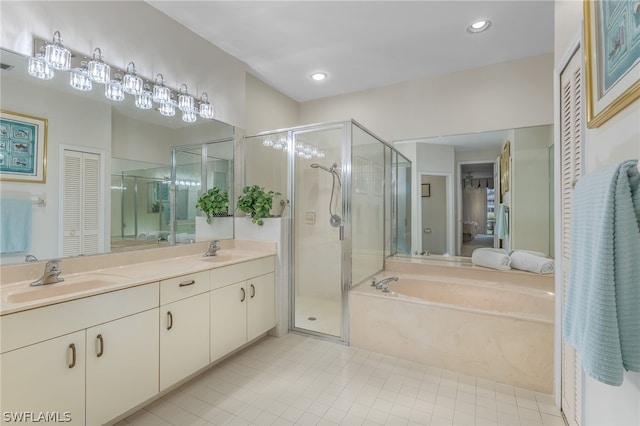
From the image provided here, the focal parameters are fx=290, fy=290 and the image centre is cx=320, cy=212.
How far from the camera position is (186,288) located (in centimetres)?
189

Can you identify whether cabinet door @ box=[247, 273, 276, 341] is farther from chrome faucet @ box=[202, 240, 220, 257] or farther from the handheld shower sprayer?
the handheld shower sprayer

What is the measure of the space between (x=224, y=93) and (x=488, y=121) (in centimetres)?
275

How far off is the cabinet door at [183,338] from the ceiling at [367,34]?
88.1 inches

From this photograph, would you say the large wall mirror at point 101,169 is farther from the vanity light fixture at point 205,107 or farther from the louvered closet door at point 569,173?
the louvered closet door at point 569,173

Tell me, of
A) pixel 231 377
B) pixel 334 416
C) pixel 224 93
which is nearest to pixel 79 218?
pixel 231 377

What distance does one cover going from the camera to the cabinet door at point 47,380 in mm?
1161

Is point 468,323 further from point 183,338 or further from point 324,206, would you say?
point 183,338

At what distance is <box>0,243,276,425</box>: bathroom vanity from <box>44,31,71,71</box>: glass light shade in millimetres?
1252

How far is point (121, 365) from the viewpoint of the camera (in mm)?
1524

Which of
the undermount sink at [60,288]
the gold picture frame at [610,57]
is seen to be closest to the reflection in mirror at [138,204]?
the undermount sink at [60,288]

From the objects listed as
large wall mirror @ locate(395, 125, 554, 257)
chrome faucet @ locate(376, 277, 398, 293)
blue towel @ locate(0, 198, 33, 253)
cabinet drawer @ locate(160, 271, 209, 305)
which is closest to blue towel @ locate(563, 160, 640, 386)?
chrome faucet @ locate(376, 277, 398, 293)

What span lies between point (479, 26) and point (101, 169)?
3.14m

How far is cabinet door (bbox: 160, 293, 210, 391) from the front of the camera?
1755mm

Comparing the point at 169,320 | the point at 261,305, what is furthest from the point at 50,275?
the point at 261,305
